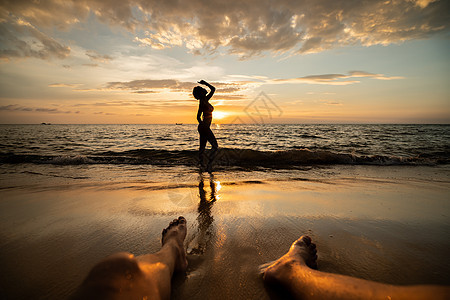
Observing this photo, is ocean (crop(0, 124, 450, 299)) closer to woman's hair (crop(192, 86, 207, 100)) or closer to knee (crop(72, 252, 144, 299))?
knee (crop(72, 252, 144, 299))

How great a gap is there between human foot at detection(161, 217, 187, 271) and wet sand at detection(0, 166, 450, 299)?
0.10m

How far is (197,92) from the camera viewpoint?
18.1 ft

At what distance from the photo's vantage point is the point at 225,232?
223 cm

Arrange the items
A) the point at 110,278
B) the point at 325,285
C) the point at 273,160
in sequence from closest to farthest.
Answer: the point at 110,278
the point at 325,285
the point at 273,160

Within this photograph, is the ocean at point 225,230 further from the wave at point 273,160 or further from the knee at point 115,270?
the wave at point 273,160

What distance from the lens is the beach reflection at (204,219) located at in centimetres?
198

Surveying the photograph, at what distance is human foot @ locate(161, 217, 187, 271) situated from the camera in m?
1.61

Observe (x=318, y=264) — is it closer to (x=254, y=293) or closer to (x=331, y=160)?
(x=254, y=293)

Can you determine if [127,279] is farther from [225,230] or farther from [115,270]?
[225,230]

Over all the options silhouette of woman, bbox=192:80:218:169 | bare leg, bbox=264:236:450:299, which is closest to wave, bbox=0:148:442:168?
silhouette of woman, bbox=192:80:218:169

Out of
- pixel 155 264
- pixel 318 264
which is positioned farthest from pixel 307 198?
pixel 155 264

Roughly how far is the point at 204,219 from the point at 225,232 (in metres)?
0.44

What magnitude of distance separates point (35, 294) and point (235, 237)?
62.9 inches

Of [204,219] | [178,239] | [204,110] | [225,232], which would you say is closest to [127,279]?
[178,239]
